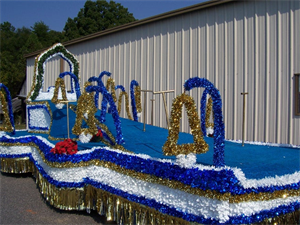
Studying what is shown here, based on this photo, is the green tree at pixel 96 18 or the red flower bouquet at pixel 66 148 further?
the green tree at pixel 96 18

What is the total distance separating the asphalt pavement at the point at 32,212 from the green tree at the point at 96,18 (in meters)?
28.0

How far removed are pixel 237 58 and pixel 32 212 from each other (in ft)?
17.8

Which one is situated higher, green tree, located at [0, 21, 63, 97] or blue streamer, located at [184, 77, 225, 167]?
green tree, located at [0, 21, 63, 97]

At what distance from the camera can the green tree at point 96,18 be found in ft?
108

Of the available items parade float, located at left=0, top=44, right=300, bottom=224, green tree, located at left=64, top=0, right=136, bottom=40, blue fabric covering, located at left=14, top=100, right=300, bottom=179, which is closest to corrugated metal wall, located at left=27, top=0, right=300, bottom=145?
parade float, located at left=0, top=44, right=300, bottom=224

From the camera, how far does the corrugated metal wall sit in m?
6.75

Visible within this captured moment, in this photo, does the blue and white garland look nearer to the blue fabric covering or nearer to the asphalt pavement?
the blue fabric covering

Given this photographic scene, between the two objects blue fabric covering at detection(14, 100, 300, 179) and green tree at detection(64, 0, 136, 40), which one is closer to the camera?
blue fabric covering at detection(14, 100, 300, 179)

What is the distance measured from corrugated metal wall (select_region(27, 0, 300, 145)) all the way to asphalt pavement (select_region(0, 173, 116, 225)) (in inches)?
169

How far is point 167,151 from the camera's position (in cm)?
315

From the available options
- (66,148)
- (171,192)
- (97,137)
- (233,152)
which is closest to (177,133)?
(171,192)

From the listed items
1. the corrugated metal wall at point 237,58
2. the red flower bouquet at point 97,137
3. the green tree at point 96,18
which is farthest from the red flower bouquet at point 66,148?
the green tree at point 96,18

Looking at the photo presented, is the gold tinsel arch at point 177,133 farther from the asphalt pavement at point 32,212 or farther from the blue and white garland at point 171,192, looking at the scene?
the asphalt pavement at point 32,212

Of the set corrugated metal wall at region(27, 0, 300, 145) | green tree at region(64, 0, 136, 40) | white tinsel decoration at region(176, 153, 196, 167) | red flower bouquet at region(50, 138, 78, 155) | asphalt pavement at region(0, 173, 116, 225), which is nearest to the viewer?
white tinsel decoration at region(176, 153, 196, 167)
